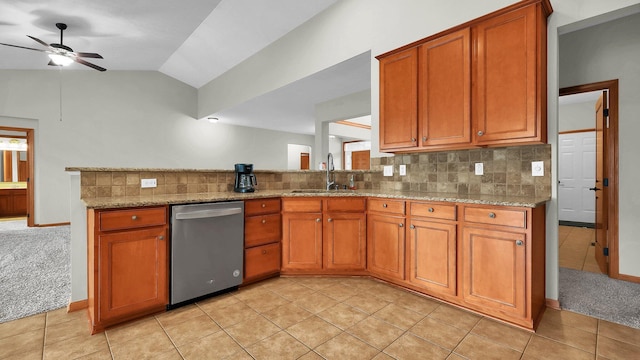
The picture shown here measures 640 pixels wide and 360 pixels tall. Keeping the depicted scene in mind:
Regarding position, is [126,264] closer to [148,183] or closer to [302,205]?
[148,183]

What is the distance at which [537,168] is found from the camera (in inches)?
91.7

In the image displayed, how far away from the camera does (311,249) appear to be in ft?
9.64

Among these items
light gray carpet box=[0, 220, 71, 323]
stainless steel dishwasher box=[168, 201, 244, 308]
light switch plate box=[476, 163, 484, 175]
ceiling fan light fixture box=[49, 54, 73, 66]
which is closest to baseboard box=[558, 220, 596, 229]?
light switch plate box=[476, 163, 484, 175]

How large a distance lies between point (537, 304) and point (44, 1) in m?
5.99

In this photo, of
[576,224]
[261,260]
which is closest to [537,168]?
[261,260]

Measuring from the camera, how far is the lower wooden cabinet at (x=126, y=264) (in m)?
1.93

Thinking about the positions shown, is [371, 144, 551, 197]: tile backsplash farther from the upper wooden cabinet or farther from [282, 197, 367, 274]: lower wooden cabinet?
[282, 197, 367, 274]: lower wooden cabinet

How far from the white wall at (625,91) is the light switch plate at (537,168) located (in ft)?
4.60

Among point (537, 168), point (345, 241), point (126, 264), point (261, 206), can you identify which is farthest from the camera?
point (345, 241)

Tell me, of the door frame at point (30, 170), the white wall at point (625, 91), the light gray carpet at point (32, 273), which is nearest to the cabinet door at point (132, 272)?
the light gray carpet at point (32, 273)

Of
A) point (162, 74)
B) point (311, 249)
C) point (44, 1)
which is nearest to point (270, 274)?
point (311, 249)

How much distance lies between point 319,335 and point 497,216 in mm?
1477

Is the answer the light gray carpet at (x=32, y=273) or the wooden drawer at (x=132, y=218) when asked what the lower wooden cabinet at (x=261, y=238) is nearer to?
the wooden drawer at (x=132, y=218)

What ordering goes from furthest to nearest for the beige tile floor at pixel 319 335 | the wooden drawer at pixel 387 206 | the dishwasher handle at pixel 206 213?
the wooden drawer at pixel 387 206 → the dishwasher handle at pixel 206 213 → the beige tile floor at pixel 319 335
